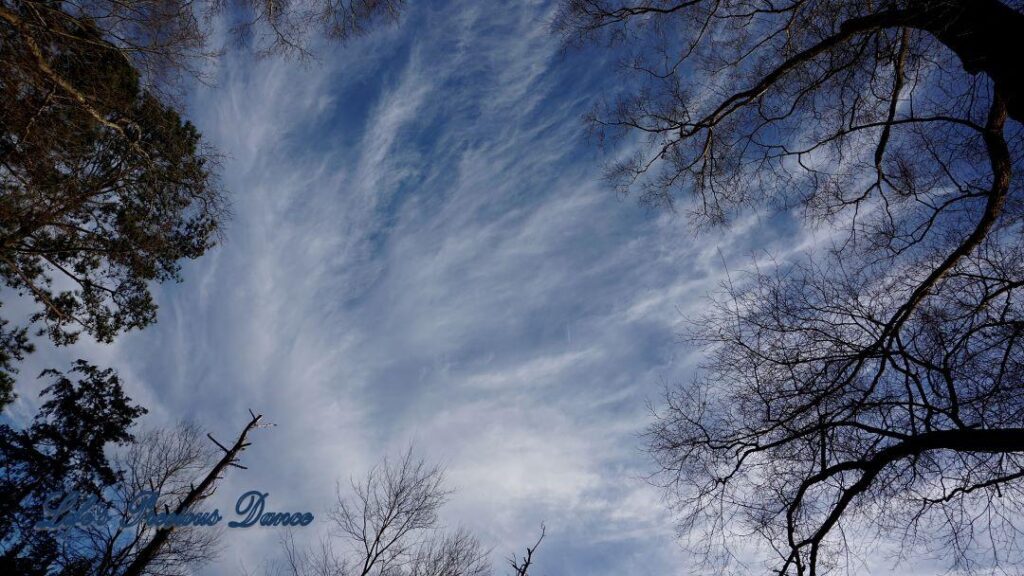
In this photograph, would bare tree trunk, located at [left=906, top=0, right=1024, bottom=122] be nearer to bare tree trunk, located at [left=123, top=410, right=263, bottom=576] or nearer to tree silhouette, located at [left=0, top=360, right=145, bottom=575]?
bare tree trunk, located at [left=123, top=410, right=263, bottom=576]

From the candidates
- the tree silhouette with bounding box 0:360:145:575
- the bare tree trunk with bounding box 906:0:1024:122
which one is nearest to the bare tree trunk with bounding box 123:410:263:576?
the tree silhouette with bounding box 0:360:145:575

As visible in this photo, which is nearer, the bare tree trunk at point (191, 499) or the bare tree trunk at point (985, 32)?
the bare tree trunk at point (985, 32)

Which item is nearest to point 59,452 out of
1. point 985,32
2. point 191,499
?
point 191,499

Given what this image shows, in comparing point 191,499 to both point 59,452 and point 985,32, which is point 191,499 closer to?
point 59,452

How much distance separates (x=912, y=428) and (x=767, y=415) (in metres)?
1.47

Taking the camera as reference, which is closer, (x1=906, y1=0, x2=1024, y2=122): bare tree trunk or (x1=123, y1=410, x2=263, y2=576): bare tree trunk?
(x1=906, y1=0, x2=1024, y2=122): bare tree trunk

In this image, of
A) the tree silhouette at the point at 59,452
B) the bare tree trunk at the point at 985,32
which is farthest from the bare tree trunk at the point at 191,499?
the bare tree trunk at the point at 985,32

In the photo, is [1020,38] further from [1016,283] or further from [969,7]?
[1016,283]

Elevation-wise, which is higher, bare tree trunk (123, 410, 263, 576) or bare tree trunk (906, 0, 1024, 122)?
bare tree trunk (906, 0, 1024, 122)

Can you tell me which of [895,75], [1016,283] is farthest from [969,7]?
[1016,283]

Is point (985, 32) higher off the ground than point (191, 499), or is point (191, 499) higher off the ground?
point (985, 32)

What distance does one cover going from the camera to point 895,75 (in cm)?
511

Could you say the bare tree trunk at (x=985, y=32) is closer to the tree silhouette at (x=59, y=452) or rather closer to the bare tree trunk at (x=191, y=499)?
the bare tree trunk at (x=191, y=499)

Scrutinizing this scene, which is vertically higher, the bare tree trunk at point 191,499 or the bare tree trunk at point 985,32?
the bare tree trunk at point 985,32
